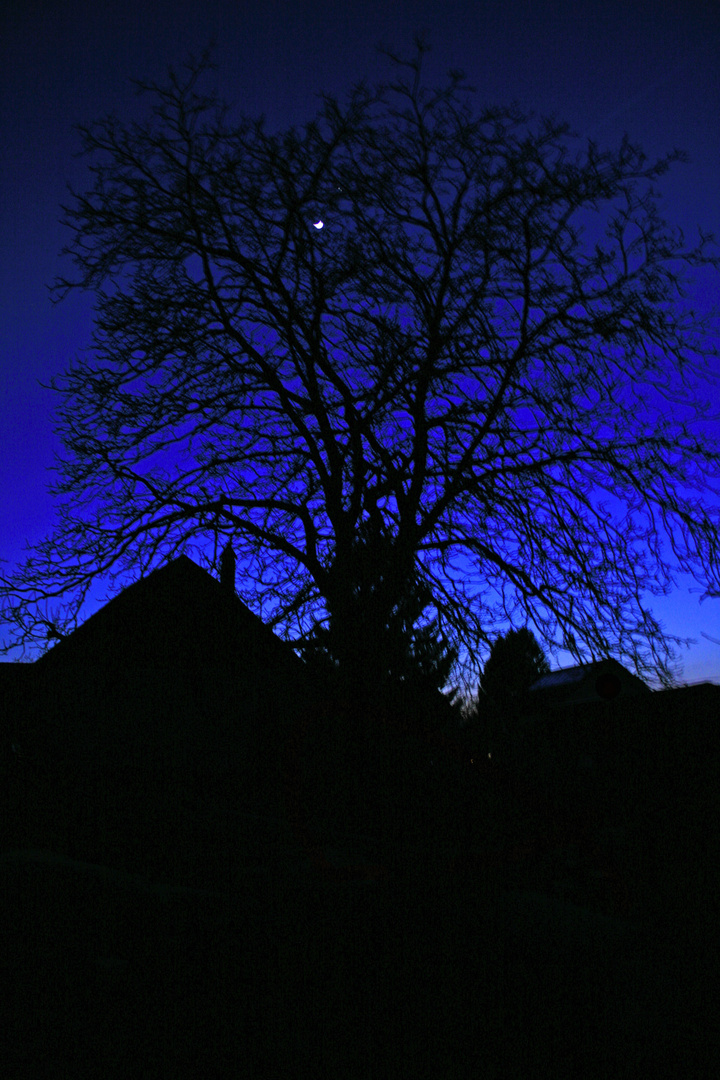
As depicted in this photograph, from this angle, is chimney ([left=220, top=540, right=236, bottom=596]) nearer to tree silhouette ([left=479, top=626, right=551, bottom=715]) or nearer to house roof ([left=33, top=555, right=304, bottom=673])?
house roof ([left=33, top=555, right=304, bottom=673])

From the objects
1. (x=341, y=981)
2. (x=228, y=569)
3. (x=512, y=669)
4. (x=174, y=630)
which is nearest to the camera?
(x=341, y=981)

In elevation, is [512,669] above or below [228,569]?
below

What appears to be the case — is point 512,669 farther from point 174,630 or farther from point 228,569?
point 174,630

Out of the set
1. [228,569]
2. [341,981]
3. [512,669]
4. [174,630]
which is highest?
[174,630]

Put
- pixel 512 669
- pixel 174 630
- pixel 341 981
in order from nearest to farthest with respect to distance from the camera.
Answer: pixel 341 981 < pixel 512 669 < pixel 174 630

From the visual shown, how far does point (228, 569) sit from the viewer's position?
363 inches

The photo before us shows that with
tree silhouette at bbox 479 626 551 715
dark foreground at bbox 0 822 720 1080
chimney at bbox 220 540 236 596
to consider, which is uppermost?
chimney at bbox 220 540 236 596

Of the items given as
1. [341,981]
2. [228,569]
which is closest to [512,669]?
[228,569]

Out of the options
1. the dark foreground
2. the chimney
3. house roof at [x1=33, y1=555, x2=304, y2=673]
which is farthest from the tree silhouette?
the chimney

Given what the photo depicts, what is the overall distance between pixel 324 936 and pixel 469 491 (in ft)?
20.5

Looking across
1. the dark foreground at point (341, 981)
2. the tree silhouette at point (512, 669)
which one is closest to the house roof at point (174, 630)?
the tree silhouette at point (512, 669)

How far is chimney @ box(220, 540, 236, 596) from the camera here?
905cm

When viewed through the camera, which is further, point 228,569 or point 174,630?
point 174,630

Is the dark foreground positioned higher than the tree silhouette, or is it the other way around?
the tree silhouette
